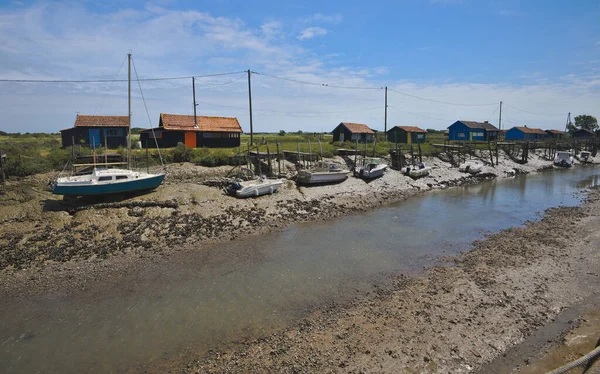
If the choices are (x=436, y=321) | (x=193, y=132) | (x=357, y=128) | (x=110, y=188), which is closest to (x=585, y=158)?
(x=357, y=128)

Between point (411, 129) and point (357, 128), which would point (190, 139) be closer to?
point (357, 128)

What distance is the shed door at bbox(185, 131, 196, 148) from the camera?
131 feet

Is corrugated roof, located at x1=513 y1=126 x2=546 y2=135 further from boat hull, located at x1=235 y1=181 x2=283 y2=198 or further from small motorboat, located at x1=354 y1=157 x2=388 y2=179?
boat hull, located at x1=235 y1=181 x2=283 y2=198

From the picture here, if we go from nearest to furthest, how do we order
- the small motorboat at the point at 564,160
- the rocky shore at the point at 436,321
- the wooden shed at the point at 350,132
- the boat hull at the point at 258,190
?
1. the rocky shore at the point at 436,321
2. the boat hull at the point at 258,190
3. the wooden shed at the point at 350,132
4. the small motorboat at the point at 564,160

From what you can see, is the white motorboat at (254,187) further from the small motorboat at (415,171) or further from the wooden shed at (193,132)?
the wooden shed at (193,132)

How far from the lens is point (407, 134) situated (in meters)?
62.1

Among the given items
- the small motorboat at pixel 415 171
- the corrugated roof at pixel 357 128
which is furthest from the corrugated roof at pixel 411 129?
the small motorboat at pixel 415 171

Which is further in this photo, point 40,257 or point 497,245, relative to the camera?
point 497,245

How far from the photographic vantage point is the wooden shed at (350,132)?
5462 cm

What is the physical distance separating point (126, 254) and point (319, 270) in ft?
29.6

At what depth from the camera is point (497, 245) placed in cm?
1664

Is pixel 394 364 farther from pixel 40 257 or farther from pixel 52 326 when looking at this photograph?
pixel 40 257

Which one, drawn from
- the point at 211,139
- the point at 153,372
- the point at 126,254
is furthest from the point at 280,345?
the point at 211,139

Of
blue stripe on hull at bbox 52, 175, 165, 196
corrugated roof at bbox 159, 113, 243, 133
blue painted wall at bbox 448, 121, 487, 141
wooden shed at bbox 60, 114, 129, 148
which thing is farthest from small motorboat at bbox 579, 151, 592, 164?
wooden shed at bbox 60, 114, 129, 148
